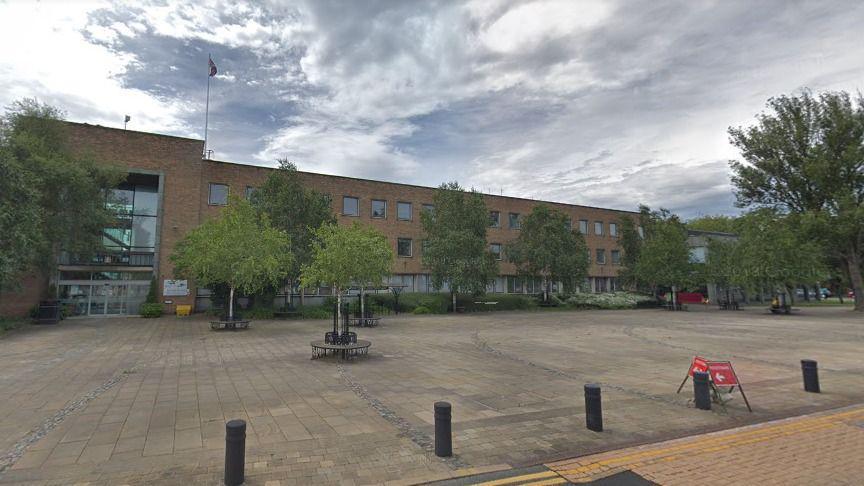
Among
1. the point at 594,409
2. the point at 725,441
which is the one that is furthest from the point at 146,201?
the point at 725,441

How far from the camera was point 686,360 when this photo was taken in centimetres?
1288

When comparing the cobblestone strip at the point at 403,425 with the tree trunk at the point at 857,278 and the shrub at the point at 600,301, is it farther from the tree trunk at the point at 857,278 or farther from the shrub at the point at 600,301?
the tree trunk at the point at 857,278

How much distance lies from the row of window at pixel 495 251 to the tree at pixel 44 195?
21.9m

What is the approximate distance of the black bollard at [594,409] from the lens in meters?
6.56

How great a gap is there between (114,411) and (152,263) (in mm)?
26458

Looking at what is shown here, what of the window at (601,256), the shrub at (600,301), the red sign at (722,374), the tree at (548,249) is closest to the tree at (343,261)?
the red sign at (722,374)

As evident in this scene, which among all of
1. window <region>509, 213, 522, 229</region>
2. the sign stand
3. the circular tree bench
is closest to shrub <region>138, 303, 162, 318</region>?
the circular tree bench

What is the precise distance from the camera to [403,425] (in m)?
6.85

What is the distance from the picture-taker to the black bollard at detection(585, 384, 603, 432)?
6562 mm

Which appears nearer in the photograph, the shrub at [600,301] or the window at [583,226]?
the shrub at [600,301]

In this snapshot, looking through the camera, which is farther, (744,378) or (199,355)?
(199,355)

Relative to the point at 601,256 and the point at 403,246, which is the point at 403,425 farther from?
the point at 601,256

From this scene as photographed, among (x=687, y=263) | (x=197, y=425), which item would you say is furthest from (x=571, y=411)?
(x=687, y=263)

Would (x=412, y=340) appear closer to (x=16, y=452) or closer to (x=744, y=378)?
(x=744, y=378)
